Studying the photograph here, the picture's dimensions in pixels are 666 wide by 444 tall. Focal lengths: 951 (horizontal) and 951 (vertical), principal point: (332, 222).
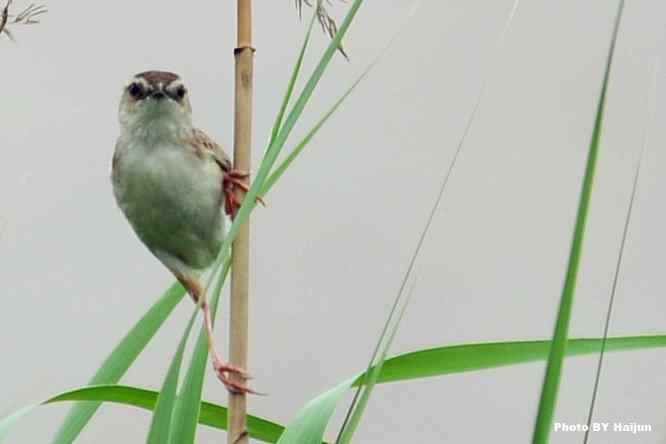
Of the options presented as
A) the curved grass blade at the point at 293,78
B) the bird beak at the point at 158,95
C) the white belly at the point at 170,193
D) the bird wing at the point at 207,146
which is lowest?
the curved grass blade at the point at 293,78

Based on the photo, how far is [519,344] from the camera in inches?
32.9

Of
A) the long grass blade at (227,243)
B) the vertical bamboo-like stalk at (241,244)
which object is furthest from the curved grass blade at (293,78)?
the vertical bamboo-like stalk at (241,244)

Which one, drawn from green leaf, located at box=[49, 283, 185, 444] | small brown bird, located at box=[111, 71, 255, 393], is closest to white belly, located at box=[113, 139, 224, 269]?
small brown bird, located at box=[111, 71, 255, 393]

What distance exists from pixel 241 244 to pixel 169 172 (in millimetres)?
500

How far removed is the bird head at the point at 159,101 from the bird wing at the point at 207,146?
0.08ft

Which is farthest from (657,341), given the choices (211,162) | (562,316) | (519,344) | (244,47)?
(211,162)

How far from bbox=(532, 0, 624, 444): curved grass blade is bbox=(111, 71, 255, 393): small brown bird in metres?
0.87

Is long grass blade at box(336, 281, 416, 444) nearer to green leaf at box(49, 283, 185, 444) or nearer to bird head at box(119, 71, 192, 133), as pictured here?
green leaf at box(49, 283, 185, 444)

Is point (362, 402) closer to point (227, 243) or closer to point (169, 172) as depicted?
point (227, 243)

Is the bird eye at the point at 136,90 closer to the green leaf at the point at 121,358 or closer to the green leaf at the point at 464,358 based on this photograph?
the green leaf at the point at 121,358

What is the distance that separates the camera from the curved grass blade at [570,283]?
1.92 feet

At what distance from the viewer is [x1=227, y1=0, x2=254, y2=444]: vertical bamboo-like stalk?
37.2 inches

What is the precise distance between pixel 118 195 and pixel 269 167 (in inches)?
30.8

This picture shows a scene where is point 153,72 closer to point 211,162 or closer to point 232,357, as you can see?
point 211,162
